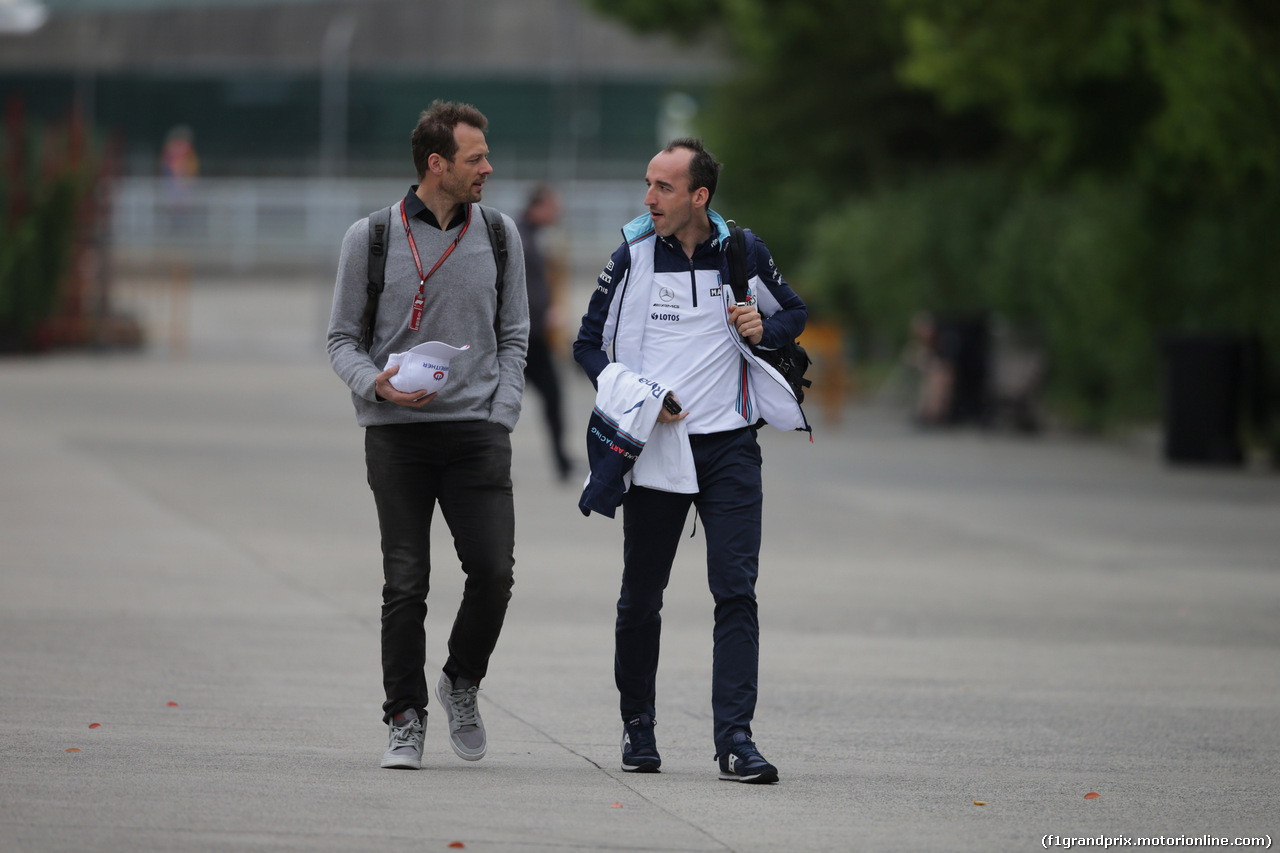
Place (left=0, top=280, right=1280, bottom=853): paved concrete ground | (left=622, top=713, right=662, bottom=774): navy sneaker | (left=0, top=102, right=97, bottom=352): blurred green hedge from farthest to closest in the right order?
1. (left=0, top=102, right=97, bottom=352): blurred green hedge
2. (left=622, top=713, right=662, bottom=774): navy sneaker
3. (left=0, top=280, right=1280, bottom=853): paved concrete ground

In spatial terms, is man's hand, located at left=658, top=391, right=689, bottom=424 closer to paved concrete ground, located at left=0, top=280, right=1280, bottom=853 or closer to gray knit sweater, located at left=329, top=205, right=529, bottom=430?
gray knit sweater, located at left=329, top=205, right=529, bottom=430

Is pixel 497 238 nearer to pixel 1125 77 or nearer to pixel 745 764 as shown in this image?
pixel 745 764

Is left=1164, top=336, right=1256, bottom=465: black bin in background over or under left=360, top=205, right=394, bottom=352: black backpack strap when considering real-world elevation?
under

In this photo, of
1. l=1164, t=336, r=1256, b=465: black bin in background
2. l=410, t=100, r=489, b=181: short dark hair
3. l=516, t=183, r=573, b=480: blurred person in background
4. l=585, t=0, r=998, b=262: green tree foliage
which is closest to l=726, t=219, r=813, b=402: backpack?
l=410, t=100, r=489, b=181: short dark hair

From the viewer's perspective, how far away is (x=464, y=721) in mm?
5719

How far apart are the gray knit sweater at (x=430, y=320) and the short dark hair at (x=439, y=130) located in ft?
0.64

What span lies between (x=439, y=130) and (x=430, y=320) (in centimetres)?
56

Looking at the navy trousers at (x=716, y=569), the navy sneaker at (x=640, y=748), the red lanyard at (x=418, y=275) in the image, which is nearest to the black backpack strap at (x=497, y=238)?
the red lanyard at (x=418, y=275)

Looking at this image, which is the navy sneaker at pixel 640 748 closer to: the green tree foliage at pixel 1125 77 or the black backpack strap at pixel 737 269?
the black backpack strap at pixel 737 269

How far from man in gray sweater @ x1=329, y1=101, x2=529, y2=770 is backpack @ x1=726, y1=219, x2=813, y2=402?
74 centimetres

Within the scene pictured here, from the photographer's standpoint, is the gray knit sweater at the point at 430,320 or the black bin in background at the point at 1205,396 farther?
the black bin in background at the point at 1205,396

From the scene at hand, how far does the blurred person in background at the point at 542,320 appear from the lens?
13508 millimetres

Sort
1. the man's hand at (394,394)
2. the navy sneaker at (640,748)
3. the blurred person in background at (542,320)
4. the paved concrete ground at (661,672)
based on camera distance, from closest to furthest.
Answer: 1. the paved concrete ground at (661,672)
2. the man's hand at (394,394)
3. the navy sneaker at (640,748)
4. the blurred person in background at (542,320)

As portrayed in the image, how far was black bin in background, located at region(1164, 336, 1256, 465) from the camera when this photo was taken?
1611 cm
